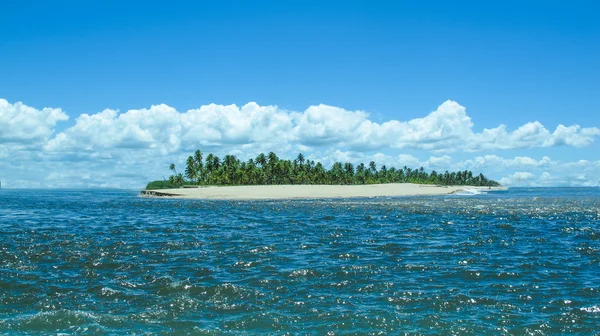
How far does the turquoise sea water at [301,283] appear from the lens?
1361 centimetres

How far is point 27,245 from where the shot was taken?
1116 inches

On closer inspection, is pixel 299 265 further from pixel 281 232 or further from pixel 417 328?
pixel 281 232

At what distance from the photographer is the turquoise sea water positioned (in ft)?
44.7

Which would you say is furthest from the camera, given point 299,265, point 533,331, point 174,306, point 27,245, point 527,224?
point 527,224

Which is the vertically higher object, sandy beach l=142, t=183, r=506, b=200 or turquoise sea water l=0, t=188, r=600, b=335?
sandy beach l=142, t=183, r=506, b=200

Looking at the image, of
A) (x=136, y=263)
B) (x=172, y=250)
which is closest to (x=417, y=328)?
(x=136, y=263)

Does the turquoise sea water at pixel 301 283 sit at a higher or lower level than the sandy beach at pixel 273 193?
lower

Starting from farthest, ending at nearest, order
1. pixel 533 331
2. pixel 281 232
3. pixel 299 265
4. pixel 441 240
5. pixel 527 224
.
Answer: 1. pixel 527 224
2. pixel 281 232
3. pixel 441 240
4. pixel 299 265
5. pixel 533 331

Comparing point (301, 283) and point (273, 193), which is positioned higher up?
point (273, 193)

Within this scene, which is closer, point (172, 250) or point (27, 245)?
point (172, 250)

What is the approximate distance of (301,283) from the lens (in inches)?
728

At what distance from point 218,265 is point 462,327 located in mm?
11868

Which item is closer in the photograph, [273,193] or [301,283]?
[301,283]

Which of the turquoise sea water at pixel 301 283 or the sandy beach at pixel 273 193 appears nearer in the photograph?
the turquoise sea water at pixel 301 283
